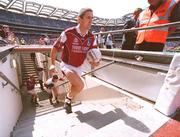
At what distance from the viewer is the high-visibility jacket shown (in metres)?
2.86

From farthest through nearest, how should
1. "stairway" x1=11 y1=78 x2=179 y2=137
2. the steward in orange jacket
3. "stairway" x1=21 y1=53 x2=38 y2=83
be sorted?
"stairway" x1=21 y1=53 x2=38 y2=83 < the steward in orange jacket < "stairway" x1=11 y1=78 x2=179 y2=137

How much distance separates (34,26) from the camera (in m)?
35.8

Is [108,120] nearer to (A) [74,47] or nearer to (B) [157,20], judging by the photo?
(A) [74,47]

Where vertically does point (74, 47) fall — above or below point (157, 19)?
below

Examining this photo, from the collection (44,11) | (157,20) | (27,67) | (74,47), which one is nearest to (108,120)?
(74,47)

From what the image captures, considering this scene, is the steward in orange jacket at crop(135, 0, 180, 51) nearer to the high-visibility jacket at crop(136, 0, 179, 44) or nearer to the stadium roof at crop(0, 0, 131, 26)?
the high-visibility jacket at crop(136, 0, 179, 44)

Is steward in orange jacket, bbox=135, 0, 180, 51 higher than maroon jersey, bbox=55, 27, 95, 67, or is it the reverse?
steward in orange jacket, bbox=135, 0, 180, 51

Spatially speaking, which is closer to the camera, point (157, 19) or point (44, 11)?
point (157, 19)

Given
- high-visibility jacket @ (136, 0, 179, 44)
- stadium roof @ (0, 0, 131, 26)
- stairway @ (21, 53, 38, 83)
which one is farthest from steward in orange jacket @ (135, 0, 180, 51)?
stadium roof @ (0, 0, 131, 26)

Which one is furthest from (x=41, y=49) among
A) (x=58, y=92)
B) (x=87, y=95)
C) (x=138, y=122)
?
(x=138, y=122)

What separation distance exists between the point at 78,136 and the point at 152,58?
176 centimetres

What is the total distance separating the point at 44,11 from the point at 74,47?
32.1 m

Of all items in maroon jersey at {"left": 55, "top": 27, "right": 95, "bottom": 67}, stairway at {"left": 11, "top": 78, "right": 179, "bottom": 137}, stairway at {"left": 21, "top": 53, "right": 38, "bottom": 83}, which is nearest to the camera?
stairway at {"left": 11, "top": 78, "right": 179, "bottom": 137}

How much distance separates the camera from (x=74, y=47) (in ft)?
10.5
